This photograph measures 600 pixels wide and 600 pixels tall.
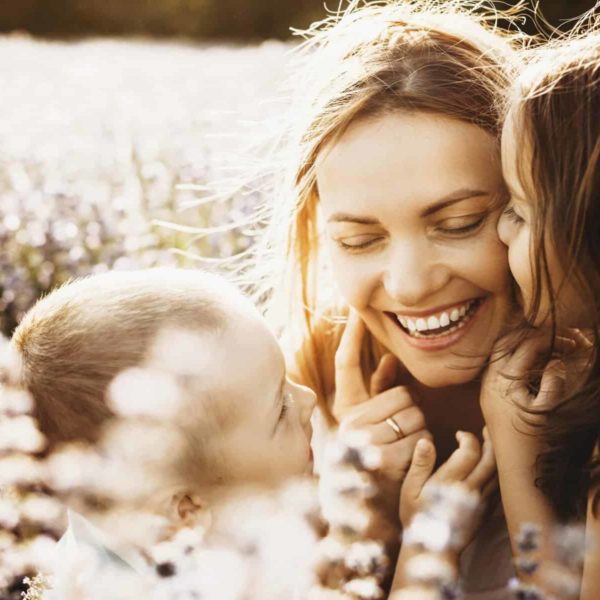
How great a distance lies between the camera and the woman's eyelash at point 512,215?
239 centimetres

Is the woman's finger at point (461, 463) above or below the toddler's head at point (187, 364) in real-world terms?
below

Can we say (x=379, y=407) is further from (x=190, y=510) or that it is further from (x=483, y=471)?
(x=190, y=510)

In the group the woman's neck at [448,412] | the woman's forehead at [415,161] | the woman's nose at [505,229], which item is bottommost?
the woman's neck at [448,412]

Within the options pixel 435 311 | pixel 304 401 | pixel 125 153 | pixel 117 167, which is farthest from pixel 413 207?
pixel 125 153

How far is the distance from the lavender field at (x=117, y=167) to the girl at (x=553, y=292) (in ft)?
3.36

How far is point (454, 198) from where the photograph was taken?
2459mm

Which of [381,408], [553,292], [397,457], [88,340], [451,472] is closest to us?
[88,340]

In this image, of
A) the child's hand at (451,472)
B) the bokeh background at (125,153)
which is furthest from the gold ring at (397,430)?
the bokeh background at (125,153)

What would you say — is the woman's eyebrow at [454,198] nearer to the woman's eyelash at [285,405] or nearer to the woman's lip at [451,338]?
the woman's lip at [451,338]

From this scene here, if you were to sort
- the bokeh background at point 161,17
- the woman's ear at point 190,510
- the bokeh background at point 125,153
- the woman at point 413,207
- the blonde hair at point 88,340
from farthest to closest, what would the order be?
the bokeh background at point 161,17 → the bokeh background at point 125,153 → the woman at point 413,207 → the woman's ear at point 190,510 → the blonde hair at point 88,340

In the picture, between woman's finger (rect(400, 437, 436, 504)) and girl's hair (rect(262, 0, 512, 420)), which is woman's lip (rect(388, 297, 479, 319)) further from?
girl's hair (rect(262, 0, 512, 420))

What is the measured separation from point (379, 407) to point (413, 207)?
2.09ft

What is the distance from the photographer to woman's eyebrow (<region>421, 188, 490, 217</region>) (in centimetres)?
246

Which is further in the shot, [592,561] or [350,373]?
[350,373]
